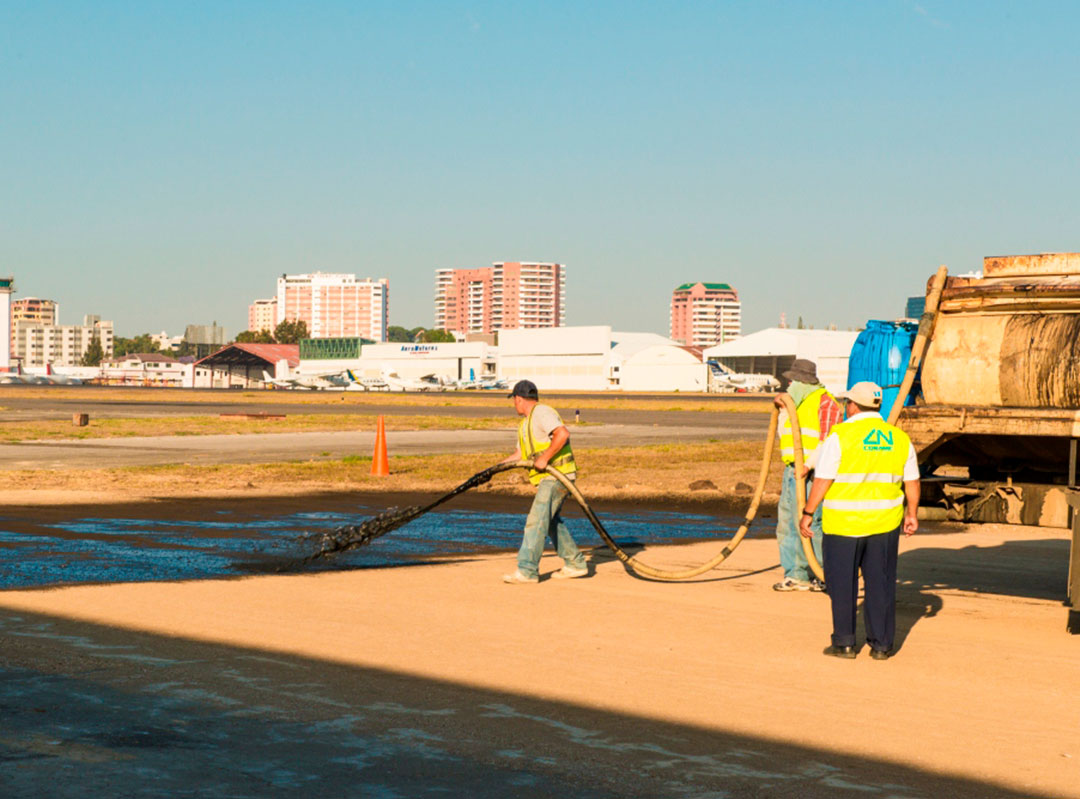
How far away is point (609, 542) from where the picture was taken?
12.1 metres

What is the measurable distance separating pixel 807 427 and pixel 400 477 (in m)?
13.9

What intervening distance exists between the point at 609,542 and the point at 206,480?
510 inches

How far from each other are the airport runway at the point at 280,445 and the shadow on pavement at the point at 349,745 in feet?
64.6

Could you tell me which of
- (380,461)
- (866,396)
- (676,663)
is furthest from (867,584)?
(380,461)

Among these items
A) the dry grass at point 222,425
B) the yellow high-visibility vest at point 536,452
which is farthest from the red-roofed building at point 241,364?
the yellow high-visibility vest at point 536,452

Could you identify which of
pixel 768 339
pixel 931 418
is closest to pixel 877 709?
pixel 931 418

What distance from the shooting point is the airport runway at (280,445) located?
93.8 feet

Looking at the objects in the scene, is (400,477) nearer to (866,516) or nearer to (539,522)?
(539,522)

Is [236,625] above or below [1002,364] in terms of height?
below

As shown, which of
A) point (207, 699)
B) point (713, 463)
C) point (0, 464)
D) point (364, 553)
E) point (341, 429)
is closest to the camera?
point (207, 699)

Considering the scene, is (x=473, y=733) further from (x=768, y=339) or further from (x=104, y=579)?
(x=768, y=339)

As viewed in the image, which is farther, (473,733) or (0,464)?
(0,464)

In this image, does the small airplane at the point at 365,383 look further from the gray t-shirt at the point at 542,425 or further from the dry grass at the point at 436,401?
the gray t-shirt at the point at 542,425

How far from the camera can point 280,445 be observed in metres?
34.6
